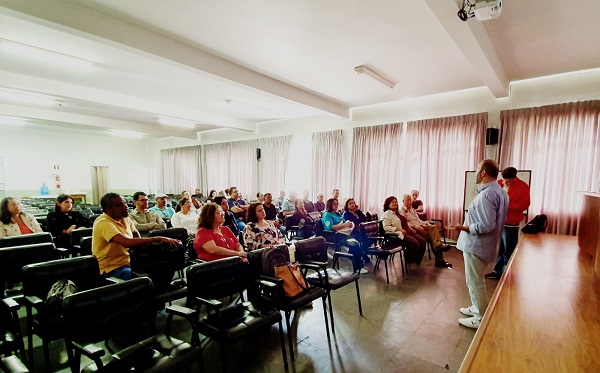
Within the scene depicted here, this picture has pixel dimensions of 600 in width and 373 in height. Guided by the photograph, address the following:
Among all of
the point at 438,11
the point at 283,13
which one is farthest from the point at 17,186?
the point at 438,11

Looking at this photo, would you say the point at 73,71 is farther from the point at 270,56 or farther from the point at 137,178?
the point at 137,178

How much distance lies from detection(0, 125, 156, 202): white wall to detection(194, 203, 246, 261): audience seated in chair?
10148 millimetres

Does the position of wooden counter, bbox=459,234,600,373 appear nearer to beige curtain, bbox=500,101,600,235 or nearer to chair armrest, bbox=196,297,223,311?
chair armrest, bbox=196,297,223,311

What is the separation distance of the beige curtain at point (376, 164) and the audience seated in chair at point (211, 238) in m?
4.74

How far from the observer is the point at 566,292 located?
6.49ft

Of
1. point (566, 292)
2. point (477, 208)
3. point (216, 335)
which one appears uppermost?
point (477, 208)

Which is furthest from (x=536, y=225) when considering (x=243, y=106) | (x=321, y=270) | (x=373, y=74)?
(x=243, y=106)

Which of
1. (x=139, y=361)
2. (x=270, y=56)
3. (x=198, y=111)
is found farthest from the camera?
(x=198, y=111)

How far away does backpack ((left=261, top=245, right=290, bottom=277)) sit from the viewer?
2.60 m

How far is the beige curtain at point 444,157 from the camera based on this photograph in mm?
5746

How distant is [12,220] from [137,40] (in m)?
2.86

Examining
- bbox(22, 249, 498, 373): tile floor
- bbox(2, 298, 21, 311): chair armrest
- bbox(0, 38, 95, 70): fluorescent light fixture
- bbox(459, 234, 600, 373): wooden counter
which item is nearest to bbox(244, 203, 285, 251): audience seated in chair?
bbox(22, 249, 498, 373): tile floor

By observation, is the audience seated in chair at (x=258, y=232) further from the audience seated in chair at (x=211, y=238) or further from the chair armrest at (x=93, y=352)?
the chair armrest at (x=93, y=352)

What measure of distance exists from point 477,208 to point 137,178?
42.5 ft
